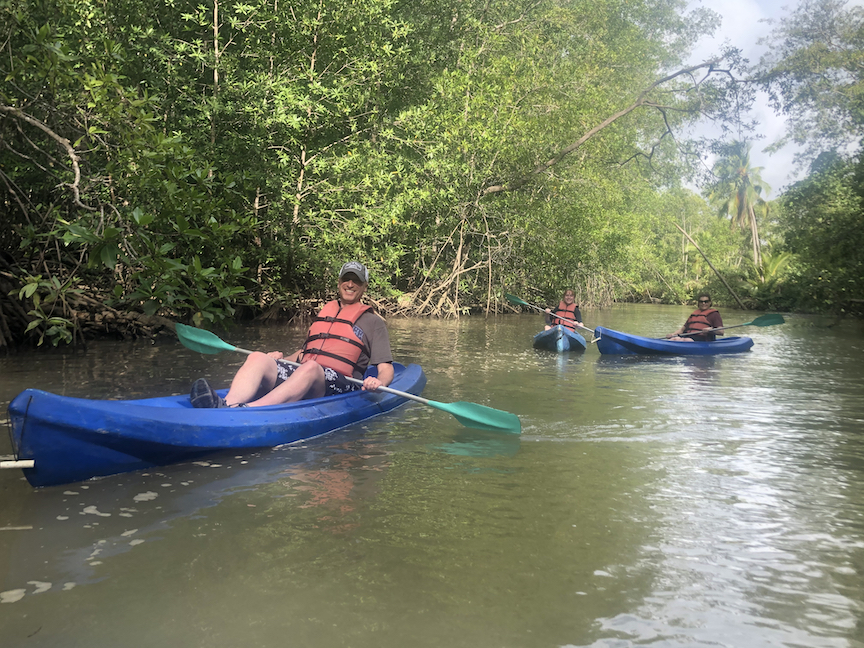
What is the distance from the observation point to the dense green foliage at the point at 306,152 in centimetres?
541

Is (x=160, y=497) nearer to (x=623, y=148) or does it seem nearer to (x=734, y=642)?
(x=734, y=642)

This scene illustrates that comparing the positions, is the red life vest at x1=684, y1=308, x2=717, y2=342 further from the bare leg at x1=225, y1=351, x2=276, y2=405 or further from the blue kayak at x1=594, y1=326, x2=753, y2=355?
the bare leg at x1=225, y1=351, x2=276, y2=405

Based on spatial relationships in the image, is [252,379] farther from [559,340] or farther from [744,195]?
[744,195]

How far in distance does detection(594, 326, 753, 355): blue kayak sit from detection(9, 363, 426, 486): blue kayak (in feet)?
20.0

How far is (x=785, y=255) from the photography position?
2656cm

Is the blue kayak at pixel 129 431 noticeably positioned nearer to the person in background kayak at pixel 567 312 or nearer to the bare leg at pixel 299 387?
the bare leg at pixel 299 387

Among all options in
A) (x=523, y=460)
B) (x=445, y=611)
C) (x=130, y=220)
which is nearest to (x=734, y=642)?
(x=445, y=611)

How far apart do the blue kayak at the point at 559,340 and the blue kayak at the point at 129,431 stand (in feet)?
19.8

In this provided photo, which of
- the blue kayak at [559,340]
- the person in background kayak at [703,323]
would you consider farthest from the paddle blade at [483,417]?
the person in background kayak at [703,323]

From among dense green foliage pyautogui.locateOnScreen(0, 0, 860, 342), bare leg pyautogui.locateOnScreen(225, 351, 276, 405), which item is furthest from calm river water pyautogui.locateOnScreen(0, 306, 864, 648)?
dense green foliage pyautogui.locateOnScreen(0, 0, 860, 342)

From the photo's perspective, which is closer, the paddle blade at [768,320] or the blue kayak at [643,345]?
the blue kayak at [643,345]

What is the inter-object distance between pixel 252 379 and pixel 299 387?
29 centimetres

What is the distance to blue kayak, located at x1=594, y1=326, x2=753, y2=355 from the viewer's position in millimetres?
9703

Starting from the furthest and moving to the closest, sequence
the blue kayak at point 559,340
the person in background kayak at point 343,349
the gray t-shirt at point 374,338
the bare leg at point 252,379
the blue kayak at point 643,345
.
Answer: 1. the blue kayak at point 559,340
2. the blue kayak at point 643,345
3. the gray t-shirt at point 374,338
4. the person in background kayak at point 343,349
5. the bare leg at point 252,379
